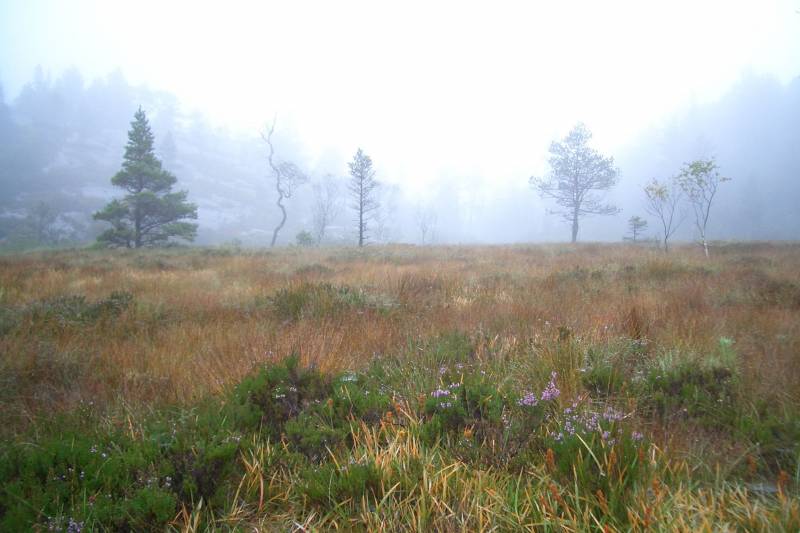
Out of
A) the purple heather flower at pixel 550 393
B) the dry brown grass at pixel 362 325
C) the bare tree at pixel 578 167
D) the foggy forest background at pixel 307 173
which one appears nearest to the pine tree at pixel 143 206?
the dry brown grass at pixel 362 325

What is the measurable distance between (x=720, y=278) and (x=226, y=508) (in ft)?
30.4

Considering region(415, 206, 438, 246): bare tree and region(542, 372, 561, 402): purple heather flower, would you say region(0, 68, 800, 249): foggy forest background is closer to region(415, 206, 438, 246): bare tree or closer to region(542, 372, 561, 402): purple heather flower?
region(415, 206, 438, 246): bare tree

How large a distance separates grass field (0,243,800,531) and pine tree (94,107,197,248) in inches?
831

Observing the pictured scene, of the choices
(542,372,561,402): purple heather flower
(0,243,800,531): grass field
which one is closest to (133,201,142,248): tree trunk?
(0,243,800,531): grass field

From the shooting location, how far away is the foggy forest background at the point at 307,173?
58006 millimetres

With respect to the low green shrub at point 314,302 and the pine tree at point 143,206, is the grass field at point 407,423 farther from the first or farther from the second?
the pine tree at point 143,206

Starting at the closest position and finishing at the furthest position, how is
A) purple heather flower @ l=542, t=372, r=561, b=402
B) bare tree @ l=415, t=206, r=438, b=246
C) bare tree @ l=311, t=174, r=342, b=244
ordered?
purple heather flower @ l=542, t=372, r=561, b=402
bare tree @ l=311, t=174, r=342, b=244
bare tree @ l=415, t=206, r=438, b=246

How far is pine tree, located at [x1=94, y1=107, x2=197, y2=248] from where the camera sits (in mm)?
21453

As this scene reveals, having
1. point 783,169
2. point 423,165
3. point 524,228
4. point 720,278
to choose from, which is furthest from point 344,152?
point 720,278

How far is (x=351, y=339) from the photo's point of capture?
3.49m

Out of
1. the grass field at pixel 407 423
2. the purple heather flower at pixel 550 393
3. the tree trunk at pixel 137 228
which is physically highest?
the tree trunk at pixel 137 228

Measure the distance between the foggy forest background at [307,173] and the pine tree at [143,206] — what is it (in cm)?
2251

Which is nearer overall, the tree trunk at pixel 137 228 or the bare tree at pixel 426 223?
the tree trunk at pixel 137 228

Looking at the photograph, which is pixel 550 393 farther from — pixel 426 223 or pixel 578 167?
pixel 426 223
